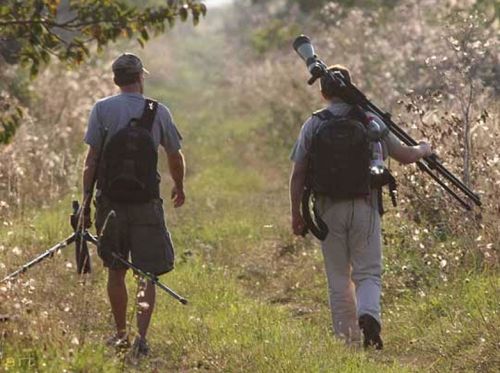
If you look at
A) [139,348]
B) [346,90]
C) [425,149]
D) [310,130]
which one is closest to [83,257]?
[139,348]

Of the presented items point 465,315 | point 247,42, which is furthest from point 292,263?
point 247,42

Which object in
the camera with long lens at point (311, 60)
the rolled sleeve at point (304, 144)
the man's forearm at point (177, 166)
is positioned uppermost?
the camera with long lens at point (311, 60)

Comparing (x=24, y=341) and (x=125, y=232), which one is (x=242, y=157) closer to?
(x=125, y=232)

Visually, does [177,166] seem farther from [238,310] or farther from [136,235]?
[238,310]

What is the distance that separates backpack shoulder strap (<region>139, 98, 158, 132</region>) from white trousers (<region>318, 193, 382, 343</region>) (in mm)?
1280

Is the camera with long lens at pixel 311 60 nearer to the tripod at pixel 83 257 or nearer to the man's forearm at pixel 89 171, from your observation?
the man's forearm at pixel 89 171

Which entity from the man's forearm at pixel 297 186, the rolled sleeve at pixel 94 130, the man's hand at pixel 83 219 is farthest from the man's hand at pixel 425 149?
the man's hand at pixel 83 219

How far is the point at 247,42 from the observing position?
40719 mm

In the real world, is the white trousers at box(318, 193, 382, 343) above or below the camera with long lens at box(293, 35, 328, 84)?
below

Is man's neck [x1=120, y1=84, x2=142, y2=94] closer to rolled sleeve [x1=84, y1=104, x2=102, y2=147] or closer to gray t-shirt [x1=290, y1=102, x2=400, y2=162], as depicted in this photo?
rolled sleeve [x1=84, y1=104, x2=102, y2=147]

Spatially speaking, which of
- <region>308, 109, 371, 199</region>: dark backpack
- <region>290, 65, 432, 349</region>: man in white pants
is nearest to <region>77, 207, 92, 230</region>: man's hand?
<region>290, 65, 432, 349</region>: man in white pants

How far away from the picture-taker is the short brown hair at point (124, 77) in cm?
713

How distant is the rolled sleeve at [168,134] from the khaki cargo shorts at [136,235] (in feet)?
1.23

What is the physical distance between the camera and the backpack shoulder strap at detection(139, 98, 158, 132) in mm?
7066
